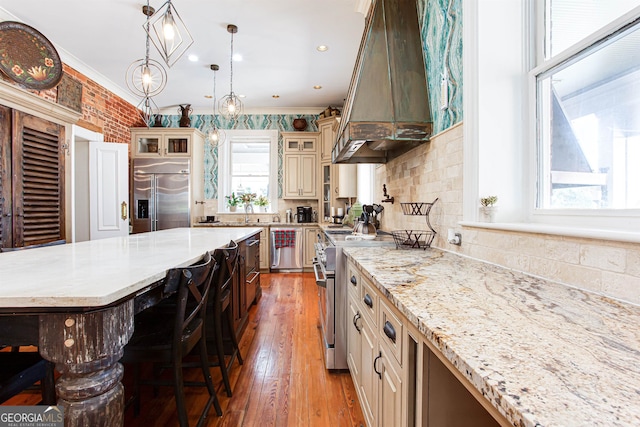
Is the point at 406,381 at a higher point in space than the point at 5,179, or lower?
lower

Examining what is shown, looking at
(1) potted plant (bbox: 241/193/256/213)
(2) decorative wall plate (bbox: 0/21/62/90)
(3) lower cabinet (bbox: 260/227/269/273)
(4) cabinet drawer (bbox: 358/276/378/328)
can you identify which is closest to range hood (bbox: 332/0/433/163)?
(4) cabinet drawer (bbox: 358/276/378/328)

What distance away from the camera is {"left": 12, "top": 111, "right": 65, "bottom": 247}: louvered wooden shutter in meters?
2.96

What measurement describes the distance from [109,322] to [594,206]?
1729 mm

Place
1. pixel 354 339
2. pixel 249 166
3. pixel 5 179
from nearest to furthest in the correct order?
pixel 354 339, pixel 5 179, pixel 249 166

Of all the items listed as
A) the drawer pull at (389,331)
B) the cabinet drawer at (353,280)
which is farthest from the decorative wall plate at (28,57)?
the drawer pull at (389,331)

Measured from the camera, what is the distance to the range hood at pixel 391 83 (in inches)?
81.8

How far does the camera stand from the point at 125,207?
14.5 ft

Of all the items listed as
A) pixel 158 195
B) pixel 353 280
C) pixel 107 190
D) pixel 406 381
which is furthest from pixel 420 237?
pixel 158 195

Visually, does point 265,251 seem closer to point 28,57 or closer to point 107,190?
point 107,190

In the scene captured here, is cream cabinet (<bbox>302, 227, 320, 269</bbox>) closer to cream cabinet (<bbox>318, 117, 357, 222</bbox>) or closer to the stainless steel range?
cream cabinet (<bbox>318, 117, 357, 222</bbox>)

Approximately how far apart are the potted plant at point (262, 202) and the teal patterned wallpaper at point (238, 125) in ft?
0.93

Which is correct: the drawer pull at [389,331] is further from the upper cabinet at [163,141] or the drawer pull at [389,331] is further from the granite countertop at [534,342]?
the upper cabinet at [163,141]

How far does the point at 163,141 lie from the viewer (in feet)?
17.4

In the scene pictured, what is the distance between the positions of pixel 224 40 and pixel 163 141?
253cm
